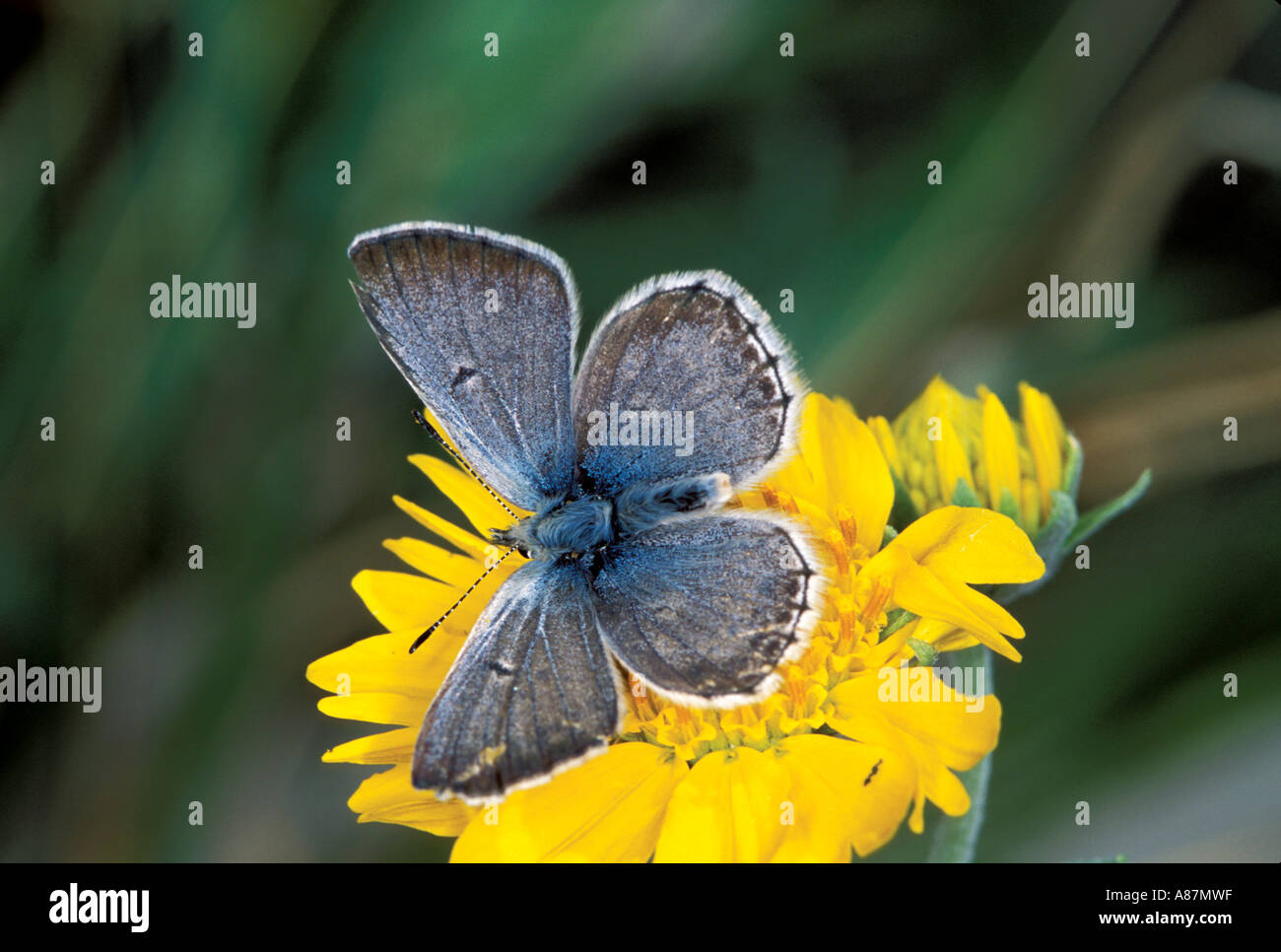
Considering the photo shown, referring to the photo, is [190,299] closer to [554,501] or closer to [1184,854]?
[554,501]

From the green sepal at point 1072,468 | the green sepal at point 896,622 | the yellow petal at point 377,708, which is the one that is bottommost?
the yellow petal at point 377,708

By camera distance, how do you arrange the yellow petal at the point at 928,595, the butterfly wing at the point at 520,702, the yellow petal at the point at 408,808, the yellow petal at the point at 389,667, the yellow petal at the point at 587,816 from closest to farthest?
the butterfly wing at the point at 520,702
the yellow petal at the point at 928,595
the yellow petal at the point at 587,816
the yellow petal at the point at 408,808
the yellow petal at the point at 389,667

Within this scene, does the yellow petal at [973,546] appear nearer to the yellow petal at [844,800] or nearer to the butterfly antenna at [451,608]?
the yellow petal at [844,800]

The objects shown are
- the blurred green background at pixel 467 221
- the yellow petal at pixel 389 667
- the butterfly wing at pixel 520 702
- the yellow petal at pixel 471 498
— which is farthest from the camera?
the blurred green background at pixel 467 221

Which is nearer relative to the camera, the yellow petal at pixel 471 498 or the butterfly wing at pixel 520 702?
the butterfly wing at pixel 520 702

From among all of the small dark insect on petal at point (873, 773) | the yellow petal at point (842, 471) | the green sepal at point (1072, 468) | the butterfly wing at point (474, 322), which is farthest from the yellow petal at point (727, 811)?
the green sepal at point (1072, 468)
